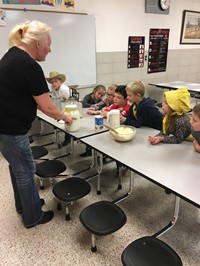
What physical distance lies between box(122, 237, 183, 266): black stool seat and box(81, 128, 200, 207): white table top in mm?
322

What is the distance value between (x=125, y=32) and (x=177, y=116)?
9.89ft

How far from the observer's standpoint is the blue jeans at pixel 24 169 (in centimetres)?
152

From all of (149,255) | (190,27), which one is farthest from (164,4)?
(149,255)

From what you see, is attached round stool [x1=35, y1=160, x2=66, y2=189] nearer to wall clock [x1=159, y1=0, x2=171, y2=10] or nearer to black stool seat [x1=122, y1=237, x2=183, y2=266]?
black stool seat [x1=122, y1=237, x2=183, y2=266]

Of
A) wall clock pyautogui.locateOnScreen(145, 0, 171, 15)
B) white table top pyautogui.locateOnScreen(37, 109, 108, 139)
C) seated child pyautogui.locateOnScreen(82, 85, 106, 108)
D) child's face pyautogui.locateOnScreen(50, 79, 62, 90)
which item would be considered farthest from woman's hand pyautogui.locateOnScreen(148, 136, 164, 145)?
wall clock pyautogui.locateOnScreen(145, 0, 171, 15)

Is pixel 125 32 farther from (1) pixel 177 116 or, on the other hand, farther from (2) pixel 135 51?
(1) pixel 177 116

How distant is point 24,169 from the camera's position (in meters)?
1.61

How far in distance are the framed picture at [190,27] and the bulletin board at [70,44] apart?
231cm

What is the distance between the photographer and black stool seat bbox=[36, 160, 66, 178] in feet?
6.52

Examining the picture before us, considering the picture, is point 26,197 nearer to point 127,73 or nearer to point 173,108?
point 173,108

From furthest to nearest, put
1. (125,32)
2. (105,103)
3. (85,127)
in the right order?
(125,32)
(105,103)
(85,127)

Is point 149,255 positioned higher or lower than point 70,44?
lower

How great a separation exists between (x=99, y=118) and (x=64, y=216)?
0.93 m

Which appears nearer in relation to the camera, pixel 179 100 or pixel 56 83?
pixel 179 100
